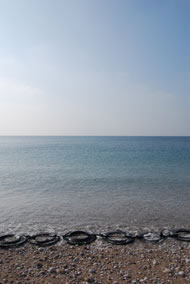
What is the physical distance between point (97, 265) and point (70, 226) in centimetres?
373

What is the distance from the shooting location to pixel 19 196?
49.5 feet

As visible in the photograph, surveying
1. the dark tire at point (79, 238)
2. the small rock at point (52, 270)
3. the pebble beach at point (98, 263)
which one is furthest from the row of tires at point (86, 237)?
the small rock at point (52, 270)

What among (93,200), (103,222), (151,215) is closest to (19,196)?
(93,200)

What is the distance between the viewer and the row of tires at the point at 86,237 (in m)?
8.39

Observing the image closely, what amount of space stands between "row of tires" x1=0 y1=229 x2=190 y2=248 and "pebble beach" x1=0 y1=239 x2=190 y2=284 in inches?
9.4

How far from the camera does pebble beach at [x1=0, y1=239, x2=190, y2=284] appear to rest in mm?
6156

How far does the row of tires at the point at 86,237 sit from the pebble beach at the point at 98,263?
24cm

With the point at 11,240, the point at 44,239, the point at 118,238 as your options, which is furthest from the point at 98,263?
the point at 11,240

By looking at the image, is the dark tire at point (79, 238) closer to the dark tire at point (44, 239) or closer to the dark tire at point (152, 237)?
the dark tire at point (44, 239)

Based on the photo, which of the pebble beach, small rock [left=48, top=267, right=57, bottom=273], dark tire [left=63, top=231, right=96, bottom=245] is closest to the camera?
the pebble beach

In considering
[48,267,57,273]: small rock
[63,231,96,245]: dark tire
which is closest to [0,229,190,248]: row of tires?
[63,231,96,245]: dark tire

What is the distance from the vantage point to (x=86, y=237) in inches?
348

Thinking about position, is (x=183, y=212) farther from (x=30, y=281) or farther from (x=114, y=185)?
(x=30, y=281)

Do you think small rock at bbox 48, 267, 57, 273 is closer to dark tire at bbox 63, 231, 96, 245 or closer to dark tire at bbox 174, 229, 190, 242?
dark tire at bbox 63, 231, 96, 245
